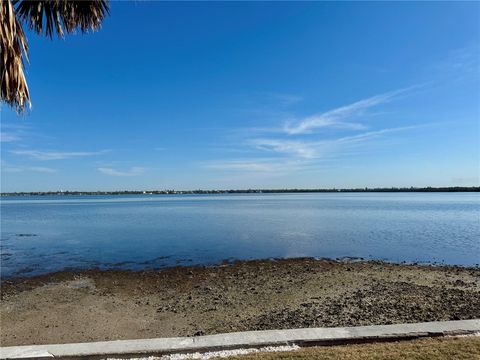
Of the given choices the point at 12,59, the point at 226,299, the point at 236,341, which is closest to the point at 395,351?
the point at 236,341

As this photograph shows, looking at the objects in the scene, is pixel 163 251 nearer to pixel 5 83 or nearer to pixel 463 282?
pixel 463 282

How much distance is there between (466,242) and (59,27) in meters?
25.6

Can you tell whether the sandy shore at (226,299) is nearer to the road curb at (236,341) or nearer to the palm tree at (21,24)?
the road curb at (236,341)

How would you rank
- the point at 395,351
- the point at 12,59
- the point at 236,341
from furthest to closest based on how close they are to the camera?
the point at 236,341 → the point at 395,351 → the point at 12,59

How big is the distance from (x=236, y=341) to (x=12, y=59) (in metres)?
5.44

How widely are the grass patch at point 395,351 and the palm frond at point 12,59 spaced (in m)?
5.06

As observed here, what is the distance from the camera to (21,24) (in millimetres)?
5207

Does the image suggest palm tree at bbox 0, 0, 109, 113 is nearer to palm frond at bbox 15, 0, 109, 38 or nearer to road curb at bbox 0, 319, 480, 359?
palm frond at bbox 15, 0, 109, 38

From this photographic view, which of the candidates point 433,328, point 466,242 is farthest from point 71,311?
point 466,242

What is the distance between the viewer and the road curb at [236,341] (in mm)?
5320

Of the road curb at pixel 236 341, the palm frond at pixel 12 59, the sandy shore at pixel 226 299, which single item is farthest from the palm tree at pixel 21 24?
the sandy shore at pixel 226 299

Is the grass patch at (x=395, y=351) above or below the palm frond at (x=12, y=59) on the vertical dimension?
below

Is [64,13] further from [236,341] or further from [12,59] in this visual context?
[236,341]

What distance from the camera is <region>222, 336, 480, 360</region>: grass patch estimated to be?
4874 millimetres
